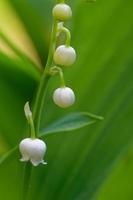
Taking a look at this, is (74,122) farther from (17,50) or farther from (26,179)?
(17,50)

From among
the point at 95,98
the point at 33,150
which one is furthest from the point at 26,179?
the point at 95,98

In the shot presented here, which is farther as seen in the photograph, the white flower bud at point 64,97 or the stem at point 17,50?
the stem at point 17,50

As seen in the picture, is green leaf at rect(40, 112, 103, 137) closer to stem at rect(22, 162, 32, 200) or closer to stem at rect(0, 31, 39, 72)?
stem at rect(22, 162, 32, 200)

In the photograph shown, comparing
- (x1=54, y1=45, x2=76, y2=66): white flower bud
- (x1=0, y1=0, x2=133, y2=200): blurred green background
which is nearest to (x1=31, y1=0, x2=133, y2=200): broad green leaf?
(x1=0, y1=0, x2=133, y2=200): blurred green background

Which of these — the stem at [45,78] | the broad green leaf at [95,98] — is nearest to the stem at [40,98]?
the stem at [45,78]

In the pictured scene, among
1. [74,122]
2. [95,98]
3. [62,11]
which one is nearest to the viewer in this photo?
[62,11]

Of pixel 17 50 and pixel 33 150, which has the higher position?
pixel 17 50

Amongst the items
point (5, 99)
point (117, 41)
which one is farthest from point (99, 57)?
point (5, 99)

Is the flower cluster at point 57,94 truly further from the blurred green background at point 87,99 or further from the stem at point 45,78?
the blurred green background at point 87,99

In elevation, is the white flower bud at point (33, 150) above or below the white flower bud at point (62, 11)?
below
